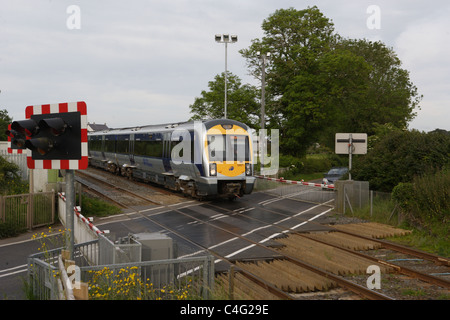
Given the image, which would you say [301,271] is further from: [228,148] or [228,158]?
[228,148]

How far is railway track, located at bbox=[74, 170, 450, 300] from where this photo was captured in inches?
346

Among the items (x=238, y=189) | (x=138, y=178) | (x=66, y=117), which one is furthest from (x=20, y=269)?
(x=138, y=178)

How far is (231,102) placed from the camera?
4372cm

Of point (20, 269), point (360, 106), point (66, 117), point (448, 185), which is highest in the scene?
point (360, 106)

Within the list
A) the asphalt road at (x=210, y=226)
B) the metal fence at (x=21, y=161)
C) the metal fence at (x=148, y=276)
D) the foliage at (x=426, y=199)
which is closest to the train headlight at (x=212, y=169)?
the asphalt road at (x=210, y=226)

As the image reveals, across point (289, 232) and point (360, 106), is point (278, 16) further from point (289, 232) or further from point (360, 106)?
point (289, 232)

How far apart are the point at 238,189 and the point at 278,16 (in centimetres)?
2581

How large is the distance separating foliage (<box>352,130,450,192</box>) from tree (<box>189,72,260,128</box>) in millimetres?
22508

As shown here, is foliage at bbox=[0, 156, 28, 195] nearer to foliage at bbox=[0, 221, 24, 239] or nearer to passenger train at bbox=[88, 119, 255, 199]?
foliage at bbox=[0, 221, 24, 239]

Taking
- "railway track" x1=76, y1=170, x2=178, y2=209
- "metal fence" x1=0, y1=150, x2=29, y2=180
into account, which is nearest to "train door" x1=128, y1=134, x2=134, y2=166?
"railway track" x1=76, y1=170, x2=178, y2=209

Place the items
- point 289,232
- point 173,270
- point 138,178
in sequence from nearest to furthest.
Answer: point 173,270
point 289,232
point 138,178

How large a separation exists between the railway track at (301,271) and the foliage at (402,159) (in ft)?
17.4

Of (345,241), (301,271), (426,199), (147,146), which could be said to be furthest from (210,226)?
(147,146)

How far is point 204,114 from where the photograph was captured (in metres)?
46.9
